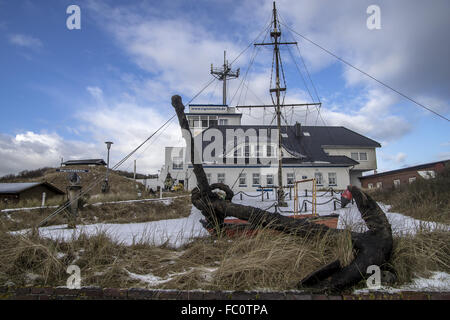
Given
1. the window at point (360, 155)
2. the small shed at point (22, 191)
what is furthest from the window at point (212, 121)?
the small shed at point (22, 191)

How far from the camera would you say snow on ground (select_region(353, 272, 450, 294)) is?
2.94m

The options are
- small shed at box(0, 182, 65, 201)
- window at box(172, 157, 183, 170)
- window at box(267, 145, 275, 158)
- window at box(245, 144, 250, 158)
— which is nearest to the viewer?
small shed at box(0, 182, 65, 201)

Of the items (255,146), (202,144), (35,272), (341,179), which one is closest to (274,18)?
(255,146)

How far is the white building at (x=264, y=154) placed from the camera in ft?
88.9

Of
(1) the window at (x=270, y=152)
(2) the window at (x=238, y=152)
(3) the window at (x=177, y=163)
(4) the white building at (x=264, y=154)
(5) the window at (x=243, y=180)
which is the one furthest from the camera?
(3) the window at (x=177, y=163)

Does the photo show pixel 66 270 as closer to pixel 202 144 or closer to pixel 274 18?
pixel 274 18

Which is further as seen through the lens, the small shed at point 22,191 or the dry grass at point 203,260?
the small shed at point 22,191

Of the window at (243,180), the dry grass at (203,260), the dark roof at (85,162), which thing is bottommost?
the dry grass at (203,260)

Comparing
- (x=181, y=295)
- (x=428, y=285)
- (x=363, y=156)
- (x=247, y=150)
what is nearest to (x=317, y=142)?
(x=363, y=156)

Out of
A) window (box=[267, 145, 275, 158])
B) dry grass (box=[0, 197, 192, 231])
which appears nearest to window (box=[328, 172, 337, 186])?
window (box=[267, 145, 275, 158])

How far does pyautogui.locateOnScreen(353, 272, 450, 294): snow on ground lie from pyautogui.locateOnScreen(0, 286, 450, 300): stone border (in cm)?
14

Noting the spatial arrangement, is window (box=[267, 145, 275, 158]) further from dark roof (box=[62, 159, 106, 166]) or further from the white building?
dark roof (box=[62, 159, 106, 166])

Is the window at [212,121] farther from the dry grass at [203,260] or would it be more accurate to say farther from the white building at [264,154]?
the dry grass at [203,260]
